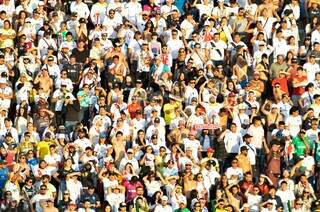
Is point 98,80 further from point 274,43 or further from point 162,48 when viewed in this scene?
point 274,43

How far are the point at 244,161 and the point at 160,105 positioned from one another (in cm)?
298

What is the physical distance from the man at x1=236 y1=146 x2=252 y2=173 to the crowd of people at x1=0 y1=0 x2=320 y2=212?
5 cm

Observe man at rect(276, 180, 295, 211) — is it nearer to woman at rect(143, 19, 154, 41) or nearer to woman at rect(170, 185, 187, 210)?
woman at rect(170, 185, 187, 210)

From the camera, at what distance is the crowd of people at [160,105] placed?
4231 cm

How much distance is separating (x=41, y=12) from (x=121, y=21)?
2.23 meters

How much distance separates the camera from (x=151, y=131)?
43.9m

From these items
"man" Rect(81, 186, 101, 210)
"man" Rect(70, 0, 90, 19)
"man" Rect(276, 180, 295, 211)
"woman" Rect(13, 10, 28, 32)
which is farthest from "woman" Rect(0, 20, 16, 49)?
"man" Rect(276, 180, 295, 211)

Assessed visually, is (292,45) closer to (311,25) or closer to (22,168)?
(311,25)

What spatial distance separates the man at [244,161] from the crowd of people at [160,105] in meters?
0.05

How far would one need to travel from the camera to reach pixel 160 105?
44.8 m

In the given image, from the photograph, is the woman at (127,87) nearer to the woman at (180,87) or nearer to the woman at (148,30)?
the woman at (180,87)

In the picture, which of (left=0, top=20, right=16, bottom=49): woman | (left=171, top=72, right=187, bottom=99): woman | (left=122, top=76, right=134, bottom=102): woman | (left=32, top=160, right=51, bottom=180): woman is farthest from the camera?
(left=0, top=20, right=16, bottom=49): woman

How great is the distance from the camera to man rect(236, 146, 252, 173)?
4316 centimetres

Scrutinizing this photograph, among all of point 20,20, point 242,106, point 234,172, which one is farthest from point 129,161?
point 20,20
